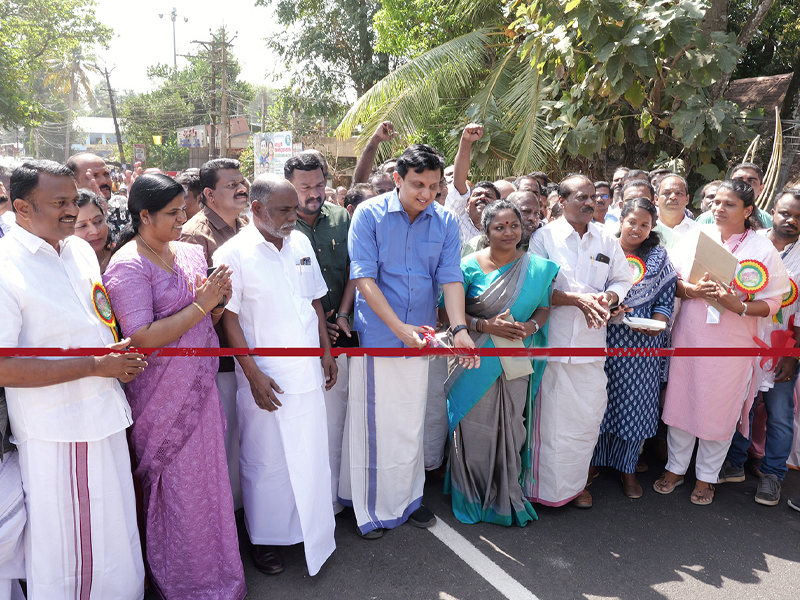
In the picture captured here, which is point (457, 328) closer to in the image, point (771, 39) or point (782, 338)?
point (782, 338)

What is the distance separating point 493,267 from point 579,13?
190 inches

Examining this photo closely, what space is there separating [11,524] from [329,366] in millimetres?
1531

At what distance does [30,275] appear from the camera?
7.20ft

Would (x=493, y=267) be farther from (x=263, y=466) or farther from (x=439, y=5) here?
(x=439, y=5)

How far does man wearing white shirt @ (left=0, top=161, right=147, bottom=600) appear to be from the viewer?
2189 mm

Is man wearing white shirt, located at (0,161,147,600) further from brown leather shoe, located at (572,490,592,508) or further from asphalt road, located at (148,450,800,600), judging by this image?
brown leather shoe, located at (572,490,592,508)

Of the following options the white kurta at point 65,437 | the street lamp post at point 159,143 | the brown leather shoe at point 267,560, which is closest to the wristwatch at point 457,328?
the brown leather shoe at point 267,560

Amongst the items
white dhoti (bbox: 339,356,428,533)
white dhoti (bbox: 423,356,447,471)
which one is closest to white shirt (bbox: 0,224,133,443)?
white dhoti (bbox: 339,356,428,533)

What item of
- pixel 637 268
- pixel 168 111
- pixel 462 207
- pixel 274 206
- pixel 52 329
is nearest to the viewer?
pixel 52 329

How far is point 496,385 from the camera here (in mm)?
3404

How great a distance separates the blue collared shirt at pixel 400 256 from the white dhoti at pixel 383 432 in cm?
16

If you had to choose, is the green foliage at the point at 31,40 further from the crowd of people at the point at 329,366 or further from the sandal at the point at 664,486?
the sandal at the point at 664,486

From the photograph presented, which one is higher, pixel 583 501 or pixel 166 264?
pixel 166 264

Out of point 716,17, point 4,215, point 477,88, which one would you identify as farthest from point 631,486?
point 477,88
